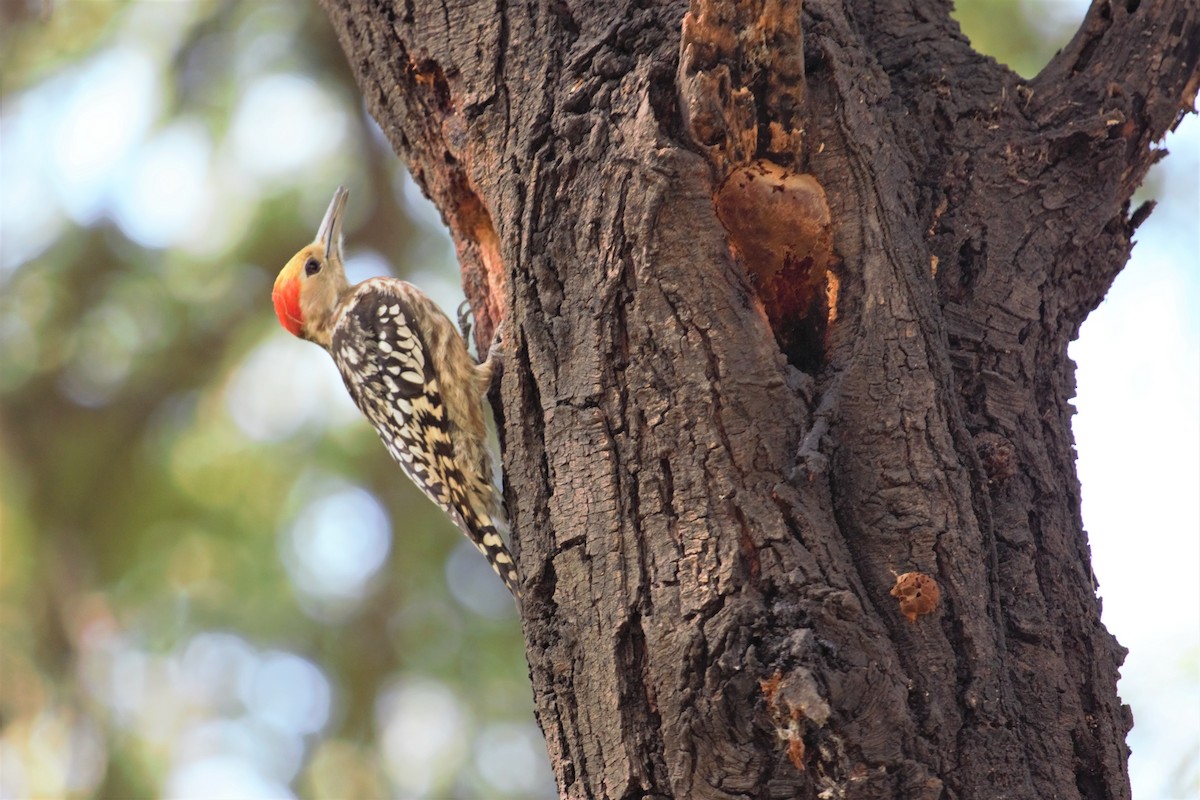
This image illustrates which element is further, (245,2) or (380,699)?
(380,699)

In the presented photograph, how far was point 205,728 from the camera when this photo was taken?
6734 mm

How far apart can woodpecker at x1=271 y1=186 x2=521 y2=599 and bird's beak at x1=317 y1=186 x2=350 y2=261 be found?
0.15 meters

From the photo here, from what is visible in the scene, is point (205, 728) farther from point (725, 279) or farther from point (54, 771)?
point (725, 279)

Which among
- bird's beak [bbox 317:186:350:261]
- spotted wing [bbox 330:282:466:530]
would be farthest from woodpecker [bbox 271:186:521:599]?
bird's beak [bbox 317:186:350:261]

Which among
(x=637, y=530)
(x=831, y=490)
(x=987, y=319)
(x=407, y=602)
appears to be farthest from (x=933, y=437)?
(x=407, y=602)

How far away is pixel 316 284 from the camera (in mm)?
5000

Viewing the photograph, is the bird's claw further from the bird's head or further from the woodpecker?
the bird's head

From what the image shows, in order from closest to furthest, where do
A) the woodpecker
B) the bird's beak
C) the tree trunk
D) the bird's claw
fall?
the tree trunk < the woodpecker < the bird's claw < the bird's beak

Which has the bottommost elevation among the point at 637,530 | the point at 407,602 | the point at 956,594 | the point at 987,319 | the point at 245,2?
the point at 956,594

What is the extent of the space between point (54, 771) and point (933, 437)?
584 cm

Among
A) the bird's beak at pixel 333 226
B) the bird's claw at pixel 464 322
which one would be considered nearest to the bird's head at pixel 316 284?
the bird's beak at pixel 333 226

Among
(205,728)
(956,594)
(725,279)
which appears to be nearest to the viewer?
(956,594)

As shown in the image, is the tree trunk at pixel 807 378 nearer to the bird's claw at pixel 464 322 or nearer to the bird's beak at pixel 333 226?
the bird's claw at pixel 464 322

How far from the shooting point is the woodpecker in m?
4.22
